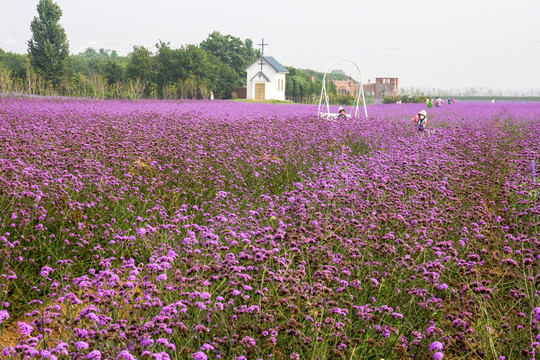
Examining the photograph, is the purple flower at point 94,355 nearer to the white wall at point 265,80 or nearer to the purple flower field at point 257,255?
the purple flower field at point 257,255

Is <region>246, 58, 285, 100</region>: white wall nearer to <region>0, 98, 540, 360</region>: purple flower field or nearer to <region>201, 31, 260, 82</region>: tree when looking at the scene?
<region>201, 31, 260, 82</region>: tree

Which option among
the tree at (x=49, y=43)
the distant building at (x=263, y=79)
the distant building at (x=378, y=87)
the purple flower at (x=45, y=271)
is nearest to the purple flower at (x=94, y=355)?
the purple flower at (x=45, y=271)

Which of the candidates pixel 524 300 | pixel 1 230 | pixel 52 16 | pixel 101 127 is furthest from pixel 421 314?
pixel 52 16

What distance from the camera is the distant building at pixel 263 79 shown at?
Answer: 54.1 meters

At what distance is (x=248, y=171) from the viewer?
7.34 meters

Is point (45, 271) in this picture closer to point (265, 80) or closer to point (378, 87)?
point (265, 80)

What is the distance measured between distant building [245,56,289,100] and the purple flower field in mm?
44871

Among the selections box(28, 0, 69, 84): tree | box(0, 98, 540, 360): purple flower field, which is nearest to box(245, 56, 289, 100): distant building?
box(28, 0, 69, 84): tree

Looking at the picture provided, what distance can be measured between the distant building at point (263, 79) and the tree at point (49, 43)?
17980 millimetres

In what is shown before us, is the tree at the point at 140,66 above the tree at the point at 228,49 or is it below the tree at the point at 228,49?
below

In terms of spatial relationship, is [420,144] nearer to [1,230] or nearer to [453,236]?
[453,236]

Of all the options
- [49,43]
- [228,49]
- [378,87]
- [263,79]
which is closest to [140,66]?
[49,43]

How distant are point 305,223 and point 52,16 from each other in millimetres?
47904

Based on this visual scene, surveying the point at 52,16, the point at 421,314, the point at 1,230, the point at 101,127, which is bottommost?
the point at 421,314
